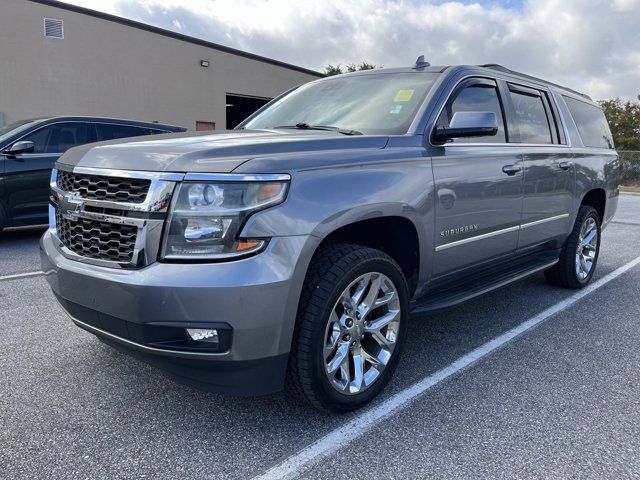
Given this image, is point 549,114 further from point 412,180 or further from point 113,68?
point 113,68

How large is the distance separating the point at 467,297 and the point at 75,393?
2.41 meters

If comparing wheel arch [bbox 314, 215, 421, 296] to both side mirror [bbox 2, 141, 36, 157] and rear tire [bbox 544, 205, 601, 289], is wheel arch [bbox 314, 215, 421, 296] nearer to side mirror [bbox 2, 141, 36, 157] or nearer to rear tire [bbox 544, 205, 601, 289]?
rear tire [bbox 544, 205, 601, 289]

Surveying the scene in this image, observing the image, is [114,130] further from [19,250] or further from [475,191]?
[475,191]

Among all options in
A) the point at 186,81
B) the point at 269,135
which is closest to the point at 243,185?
the point at 269,135

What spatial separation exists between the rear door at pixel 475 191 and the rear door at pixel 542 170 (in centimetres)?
19

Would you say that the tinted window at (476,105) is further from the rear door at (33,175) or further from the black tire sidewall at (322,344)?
the rear door at (33,175)

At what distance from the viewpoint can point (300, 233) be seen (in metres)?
2.25

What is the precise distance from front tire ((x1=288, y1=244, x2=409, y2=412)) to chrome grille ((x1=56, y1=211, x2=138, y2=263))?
2.69 ft

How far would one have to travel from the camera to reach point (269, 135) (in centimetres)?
288

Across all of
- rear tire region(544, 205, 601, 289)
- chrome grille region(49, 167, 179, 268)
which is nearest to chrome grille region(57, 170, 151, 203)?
chrome grille region(49, 167, 179, 268)

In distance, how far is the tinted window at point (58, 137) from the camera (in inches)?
282

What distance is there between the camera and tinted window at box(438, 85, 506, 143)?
334cm

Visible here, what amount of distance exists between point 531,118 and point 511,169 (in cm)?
87

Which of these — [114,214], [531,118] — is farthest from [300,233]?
[531,118]
